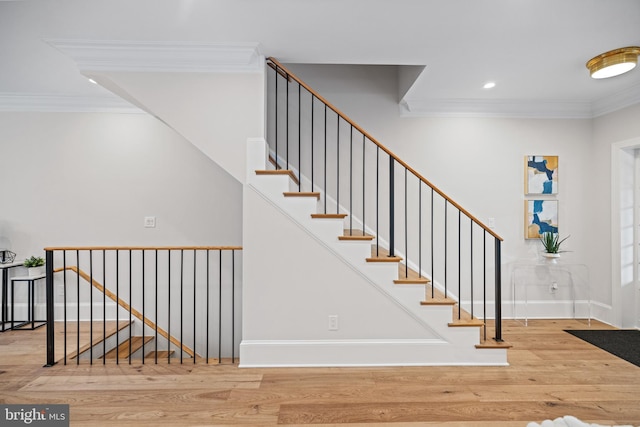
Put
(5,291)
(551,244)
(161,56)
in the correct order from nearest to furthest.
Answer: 1. (161,56)
2. (5,291)
3. (551,244)

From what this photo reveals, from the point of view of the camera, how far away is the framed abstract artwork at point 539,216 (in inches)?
160

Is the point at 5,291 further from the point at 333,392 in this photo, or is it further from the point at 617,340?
the point at 617,340

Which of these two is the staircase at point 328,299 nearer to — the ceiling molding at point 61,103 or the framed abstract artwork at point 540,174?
the framed abstract artwork at point 540,174

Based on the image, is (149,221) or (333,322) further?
(149,221)

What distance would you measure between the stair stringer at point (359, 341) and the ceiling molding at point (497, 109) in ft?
6.62

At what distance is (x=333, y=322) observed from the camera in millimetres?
2809

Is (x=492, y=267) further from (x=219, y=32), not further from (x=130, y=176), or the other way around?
(x=130, y=176)

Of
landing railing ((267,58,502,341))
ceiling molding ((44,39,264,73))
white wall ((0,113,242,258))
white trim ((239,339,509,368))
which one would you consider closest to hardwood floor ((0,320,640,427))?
white trim ((239,339,509,368))

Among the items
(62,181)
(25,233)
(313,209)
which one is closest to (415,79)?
(313,209)

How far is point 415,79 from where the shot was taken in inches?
130

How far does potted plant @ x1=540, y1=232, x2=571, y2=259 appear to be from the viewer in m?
3.90

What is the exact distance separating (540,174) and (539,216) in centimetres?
51

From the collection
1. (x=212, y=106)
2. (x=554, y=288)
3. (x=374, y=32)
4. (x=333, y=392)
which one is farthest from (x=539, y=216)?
(x=212, y=106)

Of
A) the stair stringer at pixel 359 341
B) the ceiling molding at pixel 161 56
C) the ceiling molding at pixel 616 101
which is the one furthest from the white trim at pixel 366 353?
the ceiling molding at pixel 616 101
